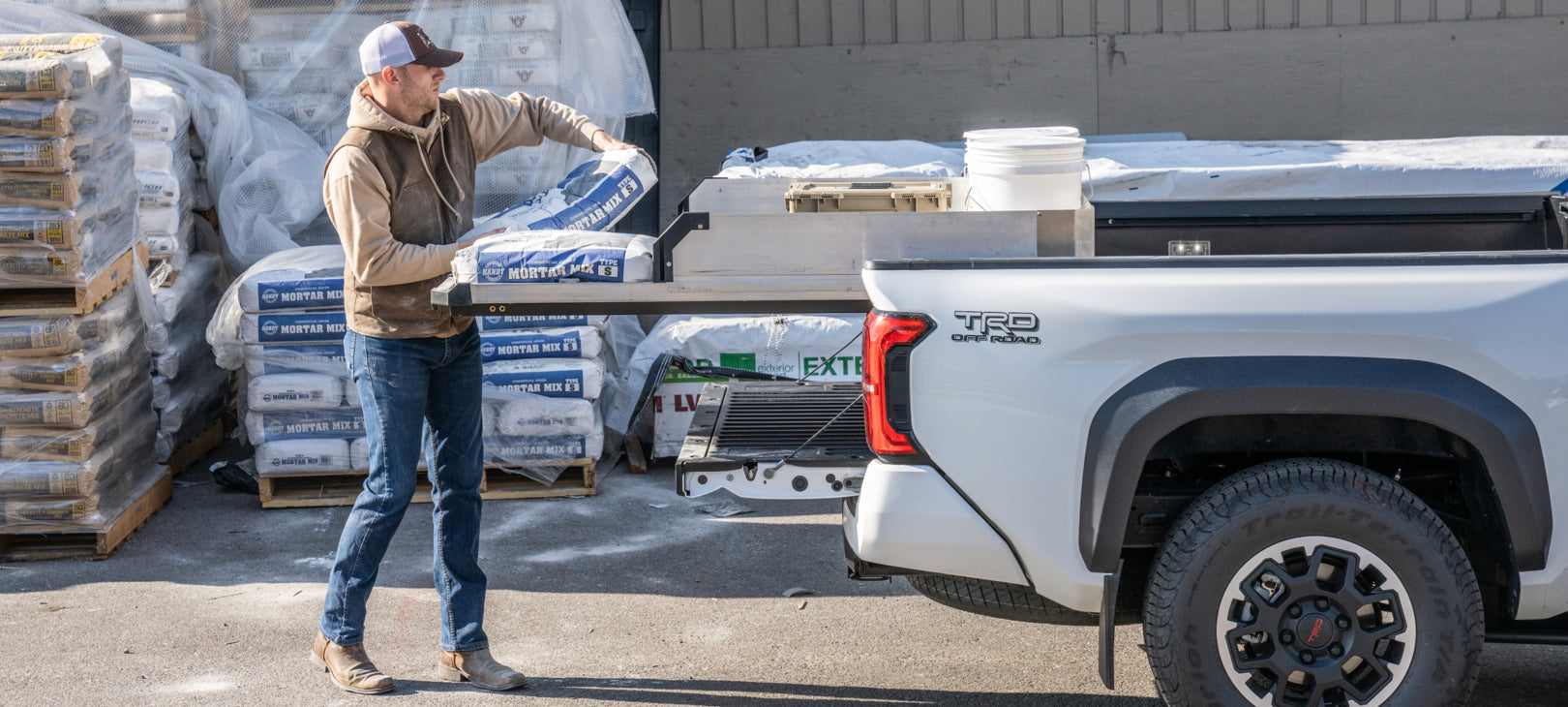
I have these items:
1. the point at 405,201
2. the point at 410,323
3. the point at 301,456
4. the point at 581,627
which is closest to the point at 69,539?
the point at 301,456

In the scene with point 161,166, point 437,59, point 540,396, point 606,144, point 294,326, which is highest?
point 437,59

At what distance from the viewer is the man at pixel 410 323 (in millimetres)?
4246

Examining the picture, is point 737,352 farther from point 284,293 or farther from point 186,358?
point 186,358

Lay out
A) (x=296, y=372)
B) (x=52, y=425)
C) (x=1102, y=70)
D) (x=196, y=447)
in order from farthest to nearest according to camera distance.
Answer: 1. (x=1102, y=70)
2. (x=196, y=447)
3. (x=296, y=372)
4. (x=52, y=425)

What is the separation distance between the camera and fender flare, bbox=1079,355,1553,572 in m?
3.55

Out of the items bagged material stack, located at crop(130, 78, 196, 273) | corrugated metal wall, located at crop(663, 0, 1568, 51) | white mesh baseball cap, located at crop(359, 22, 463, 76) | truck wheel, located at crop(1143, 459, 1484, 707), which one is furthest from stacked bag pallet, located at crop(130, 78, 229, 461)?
truck wheel, located at crop(1143, 459, 1484, 707)

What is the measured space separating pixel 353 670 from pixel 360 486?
2.66 metres

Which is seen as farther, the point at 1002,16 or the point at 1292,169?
the point at 1002,16

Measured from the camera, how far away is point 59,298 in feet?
20.5

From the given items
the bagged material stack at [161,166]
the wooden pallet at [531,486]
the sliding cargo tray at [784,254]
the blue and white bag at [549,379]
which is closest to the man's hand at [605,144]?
the sliding cargo tray at [784,254]

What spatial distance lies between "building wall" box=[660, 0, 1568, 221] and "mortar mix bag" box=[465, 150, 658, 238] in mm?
2522

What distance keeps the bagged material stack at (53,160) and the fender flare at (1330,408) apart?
4.63 meters

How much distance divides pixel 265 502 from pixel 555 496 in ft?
4.58

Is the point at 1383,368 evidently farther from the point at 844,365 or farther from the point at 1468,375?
the point at 844,365
